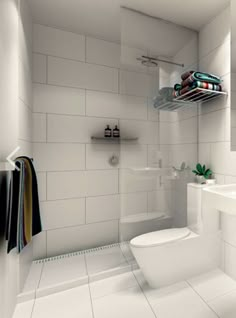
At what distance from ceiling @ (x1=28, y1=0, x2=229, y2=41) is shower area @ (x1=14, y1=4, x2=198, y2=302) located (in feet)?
0.25

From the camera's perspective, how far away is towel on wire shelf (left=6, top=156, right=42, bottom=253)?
1116 mm

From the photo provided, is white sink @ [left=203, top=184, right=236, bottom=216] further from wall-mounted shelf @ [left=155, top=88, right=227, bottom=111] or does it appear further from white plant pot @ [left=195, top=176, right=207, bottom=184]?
wall-mounted shelf @ [left=155, top=88, right=227, bottom=111]

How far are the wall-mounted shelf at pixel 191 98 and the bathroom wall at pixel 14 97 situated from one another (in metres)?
1.24

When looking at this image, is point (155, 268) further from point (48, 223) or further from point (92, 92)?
point (92, 92)

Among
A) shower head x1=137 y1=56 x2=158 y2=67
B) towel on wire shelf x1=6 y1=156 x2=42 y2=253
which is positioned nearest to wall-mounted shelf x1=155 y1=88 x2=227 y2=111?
shower head x1=137 y1=56 x2=158 y2=67

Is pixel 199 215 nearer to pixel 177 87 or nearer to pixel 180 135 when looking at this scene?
pixel 180 135

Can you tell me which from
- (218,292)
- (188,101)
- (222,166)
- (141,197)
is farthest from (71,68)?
(218,292)

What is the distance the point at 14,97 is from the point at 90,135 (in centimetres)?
94

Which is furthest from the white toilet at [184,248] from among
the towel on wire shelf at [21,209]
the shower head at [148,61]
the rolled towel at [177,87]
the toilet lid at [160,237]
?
the shower head at [148,61]

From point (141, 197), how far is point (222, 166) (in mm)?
844

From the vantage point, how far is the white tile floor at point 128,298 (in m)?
1.31

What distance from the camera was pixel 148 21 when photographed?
5.88ft

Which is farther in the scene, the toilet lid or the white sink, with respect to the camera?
the toilet lid

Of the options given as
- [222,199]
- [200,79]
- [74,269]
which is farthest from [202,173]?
[74,269]
